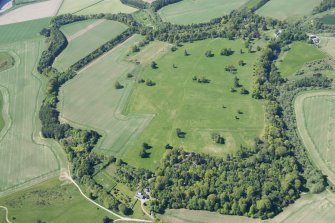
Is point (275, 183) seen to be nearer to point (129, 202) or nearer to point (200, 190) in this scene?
point (200, 190)

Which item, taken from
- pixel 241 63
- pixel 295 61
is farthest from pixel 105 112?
pixel 295 61

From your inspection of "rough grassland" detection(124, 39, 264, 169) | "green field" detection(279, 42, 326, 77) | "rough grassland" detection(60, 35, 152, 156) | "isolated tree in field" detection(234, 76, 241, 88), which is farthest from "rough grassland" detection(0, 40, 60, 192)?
"green field" detection(279, 42, 326, 77)

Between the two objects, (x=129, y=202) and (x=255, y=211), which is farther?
(x=129, y=202)

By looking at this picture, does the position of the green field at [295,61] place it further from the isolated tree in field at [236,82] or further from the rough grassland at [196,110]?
the isolated tree in field at [236,82]

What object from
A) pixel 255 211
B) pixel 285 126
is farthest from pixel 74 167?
pixel 285 126

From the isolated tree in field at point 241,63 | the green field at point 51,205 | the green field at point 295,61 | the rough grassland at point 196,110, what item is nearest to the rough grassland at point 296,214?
the green field at point 51,205
